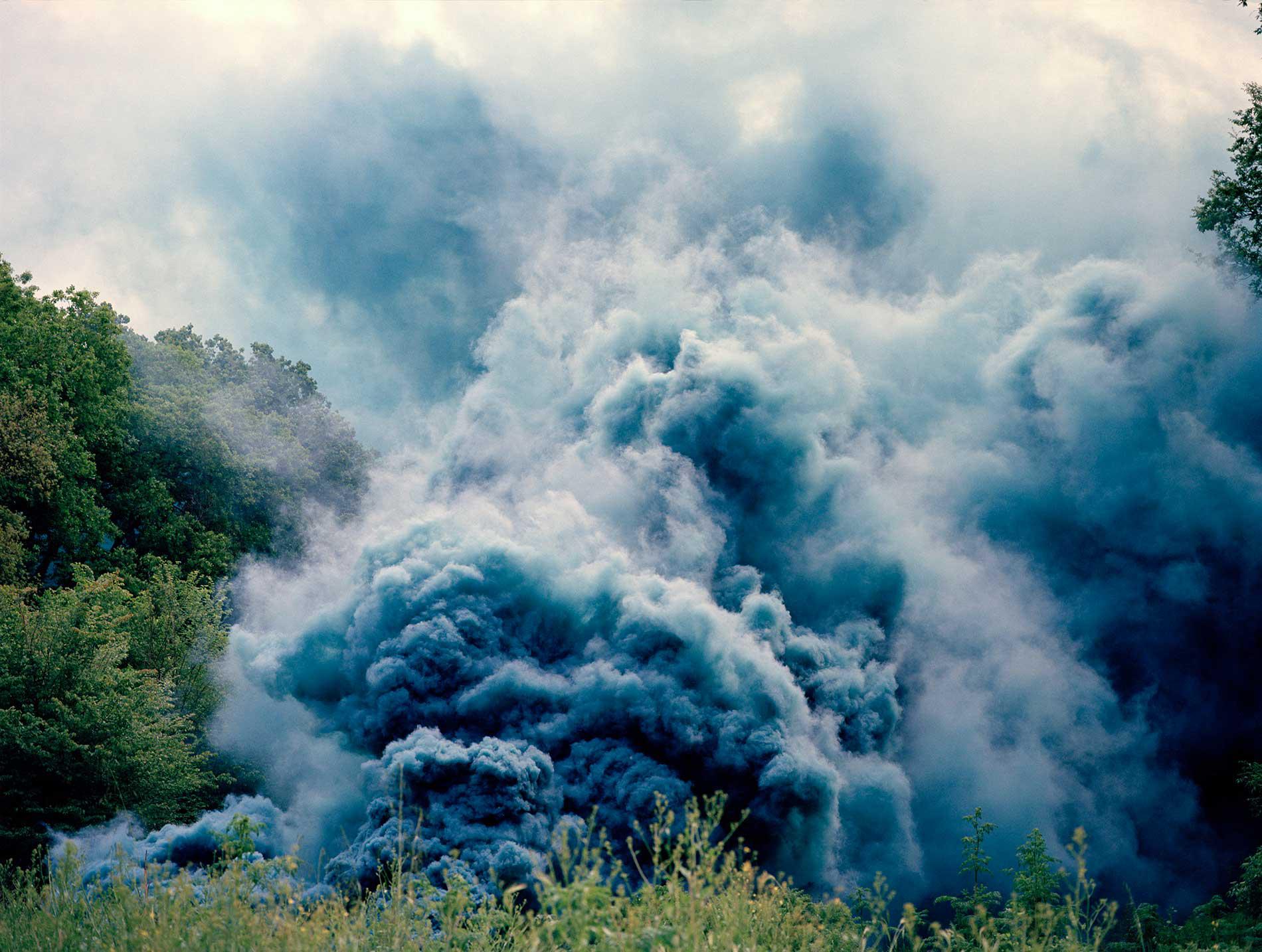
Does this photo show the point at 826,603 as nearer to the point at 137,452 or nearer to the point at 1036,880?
the point at 1036,880

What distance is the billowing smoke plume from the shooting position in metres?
13.1

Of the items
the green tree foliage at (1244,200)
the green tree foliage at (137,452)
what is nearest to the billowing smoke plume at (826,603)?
the green tree foliage at (1244,200)

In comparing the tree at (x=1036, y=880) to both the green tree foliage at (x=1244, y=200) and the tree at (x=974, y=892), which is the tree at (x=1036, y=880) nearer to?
the tree at (x=974, y=892)

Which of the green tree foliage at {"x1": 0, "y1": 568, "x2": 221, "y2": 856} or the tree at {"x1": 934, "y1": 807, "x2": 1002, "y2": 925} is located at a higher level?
the tree at {"x1": 934, "y1": 807, "x2": 1002, "y2": 925}

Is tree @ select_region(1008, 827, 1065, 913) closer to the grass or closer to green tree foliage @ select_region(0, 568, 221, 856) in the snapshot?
the grass

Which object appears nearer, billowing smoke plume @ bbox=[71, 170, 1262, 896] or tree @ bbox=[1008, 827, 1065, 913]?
tree @ bbox=[1008, 827, 1065, 913]

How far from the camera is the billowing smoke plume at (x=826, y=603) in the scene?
13062 millimetres

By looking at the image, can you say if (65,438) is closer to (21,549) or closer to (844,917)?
(21,549)

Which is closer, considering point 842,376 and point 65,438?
point 842,376

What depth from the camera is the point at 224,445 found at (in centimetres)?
2698

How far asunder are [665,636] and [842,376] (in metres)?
7.21

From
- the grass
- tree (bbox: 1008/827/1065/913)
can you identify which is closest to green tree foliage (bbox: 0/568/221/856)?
the grass

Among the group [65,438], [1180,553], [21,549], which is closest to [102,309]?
[65,438]

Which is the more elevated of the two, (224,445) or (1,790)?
(224,445)
